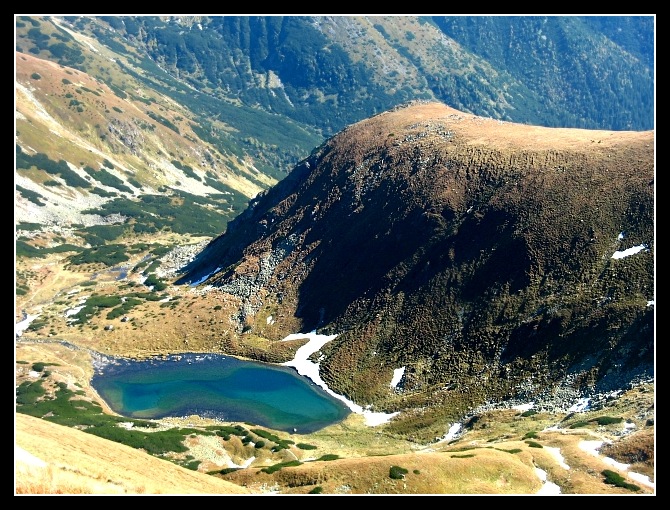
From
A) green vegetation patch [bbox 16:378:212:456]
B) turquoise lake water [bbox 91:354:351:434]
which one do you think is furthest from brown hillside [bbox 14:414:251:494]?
turquoise lake water [bbox 91:354:351:434]

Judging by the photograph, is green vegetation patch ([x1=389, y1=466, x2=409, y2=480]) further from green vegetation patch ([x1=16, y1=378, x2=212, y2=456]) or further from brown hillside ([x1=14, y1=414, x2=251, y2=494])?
green vegetation patch ([x1=16, y1=378, x2=212, y2=456])

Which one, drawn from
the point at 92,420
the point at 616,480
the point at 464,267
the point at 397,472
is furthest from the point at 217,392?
the point at 616,480

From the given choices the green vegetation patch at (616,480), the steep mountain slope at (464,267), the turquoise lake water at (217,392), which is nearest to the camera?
the green vegetation patch at (616,480)

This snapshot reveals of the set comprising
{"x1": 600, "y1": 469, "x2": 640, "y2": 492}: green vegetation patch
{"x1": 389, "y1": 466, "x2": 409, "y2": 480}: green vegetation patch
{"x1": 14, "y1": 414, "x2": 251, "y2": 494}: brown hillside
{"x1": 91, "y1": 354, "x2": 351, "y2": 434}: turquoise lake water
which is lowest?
{"x1": 91, "y1": 354, "x2": 351, "y2": 434}: turquoise lake water

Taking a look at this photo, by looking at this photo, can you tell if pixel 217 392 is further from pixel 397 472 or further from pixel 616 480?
pixel 616 480

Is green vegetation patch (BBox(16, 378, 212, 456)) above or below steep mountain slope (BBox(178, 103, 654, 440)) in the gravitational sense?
below

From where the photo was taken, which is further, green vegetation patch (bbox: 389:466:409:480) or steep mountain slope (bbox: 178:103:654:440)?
steep mountain slope (bbox: 178:103:654:440)

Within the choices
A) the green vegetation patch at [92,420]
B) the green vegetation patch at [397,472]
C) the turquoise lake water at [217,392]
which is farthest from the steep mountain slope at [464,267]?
the green vegetation patch at [92,420]

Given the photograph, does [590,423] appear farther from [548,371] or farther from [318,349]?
[318,349]

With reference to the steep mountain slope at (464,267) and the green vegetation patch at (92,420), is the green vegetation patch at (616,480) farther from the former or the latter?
the green vegetation patch at (92,420)
